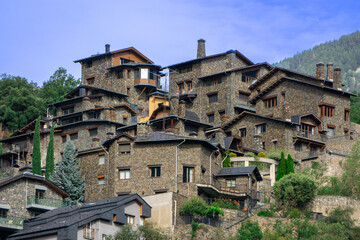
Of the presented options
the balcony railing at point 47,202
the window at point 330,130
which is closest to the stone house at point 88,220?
the balcony railing at point 47,202

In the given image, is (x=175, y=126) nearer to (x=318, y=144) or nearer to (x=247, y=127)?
(x=247, y=127)

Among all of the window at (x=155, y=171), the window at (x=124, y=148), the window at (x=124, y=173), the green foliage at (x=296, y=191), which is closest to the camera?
the green foliage at (x=296, y=191)

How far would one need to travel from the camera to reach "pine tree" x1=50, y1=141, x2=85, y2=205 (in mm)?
63938

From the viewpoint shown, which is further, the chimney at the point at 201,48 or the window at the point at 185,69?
the chimney at the point at 201,48

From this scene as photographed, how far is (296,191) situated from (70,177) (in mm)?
21448

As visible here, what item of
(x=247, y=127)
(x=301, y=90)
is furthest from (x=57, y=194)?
(x=301, y=90)

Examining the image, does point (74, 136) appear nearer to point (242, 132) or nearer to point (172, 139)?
point (242, 132)

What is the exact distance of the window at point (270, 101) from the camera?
80875mm

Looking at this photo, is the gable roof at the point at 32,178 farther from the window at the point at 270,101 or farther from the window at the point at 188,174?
the window at the point at 270,101

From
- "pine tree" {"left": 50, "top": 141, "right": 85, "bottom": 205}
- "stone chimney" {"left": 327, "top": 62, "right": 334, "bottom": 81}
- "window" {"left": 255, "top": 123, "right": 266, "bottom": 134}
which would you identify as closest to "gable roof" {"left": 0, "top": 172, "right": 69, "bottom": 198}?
"pine tree" {"left": 50, "top": 141, "right": 85, "bottom": 205}

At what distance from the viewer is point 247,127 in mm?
78500

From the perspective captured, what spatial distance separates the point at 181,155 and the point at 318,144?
21.8 m

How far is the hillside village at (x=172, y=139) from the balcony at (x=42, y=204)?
10 cm

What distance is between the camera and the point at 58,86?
105m
